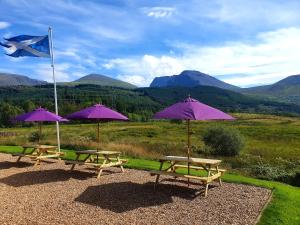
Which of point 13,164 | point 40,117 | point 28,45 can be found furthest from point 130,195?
point 28,45

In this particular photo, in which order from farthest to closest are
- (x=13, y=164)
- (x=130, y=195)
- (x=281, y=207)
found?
1. (x=13, y=164)
2. (x=130, y=195)
3. (x=281, y=207)

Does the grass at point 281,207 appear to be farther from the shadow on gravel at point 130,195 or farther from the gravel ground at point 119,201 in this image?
the shadow on gravel at point 130,195

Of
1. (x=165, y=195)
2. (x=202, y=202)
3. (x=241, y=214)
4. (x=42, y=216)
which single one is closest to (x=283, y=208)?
(x=241, y=214)

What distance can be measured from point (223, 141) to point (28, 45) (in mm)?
16484

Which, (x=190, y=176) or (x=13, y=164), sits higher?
(x=190, y=176)

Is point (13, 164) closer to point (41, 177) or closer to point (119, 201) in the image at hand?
point (41, 177)

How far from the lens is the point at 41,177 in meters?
12.2

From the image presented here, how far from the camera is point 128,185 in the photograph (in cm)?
1074

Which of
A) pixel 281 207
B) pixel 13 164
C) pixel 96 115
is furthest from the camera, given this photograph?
pixel 13 164

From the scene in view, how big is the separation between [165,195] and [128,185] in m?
1.53

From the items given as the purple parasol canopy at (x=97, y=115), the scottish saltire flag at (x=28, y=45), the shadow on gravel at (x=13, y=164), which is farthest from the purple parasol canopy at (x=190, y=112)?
the scottish saltire flag at (x=28, y=45)

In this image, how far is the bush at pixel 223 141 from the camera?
92.3ft

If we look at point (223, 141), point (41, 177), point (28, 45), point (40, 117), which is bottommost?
point (223, 141)

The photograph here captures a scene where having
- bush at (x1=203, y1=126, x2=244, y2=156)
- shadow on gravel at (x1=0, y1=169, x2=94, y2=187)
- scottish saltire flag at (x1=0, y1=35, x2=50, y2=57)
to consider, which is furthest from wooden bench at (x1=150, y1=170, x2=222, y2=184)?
bush at (x1=203, y1=126, x2=244, y2=156)
